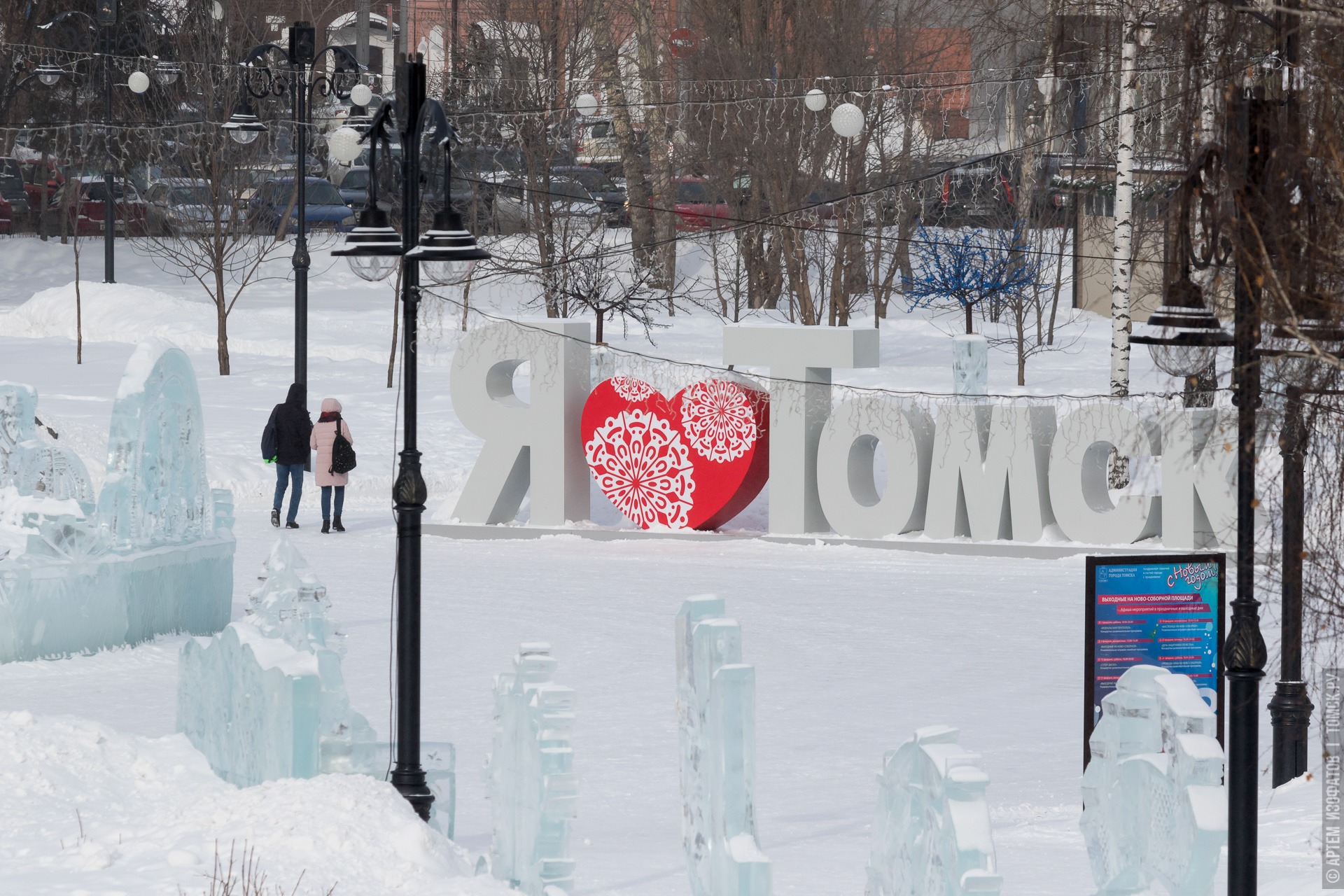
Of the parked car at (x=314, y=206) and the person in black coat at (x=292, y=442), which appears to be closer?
the person in black coat at (x=292, y=442)

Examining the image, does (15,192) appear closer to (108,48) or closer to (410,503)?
(108,48)


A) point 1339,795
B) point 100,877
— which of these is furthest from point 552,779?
point 1339,795

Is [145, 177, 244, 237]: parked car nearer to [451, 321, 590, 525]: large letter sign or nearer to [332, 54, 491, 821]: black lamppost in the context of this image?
[451, 321, 590, 525]: large letter sign

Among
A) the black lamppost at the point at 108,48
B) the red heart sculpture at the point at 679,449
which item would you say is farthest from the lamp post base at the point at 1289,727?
the black lamppost at the point at 108,48

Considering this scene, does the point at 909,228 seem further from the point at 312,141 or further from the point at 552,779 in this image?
the point at 552,779

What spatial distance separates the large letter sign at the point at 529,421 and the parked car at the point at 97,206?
20.4 m

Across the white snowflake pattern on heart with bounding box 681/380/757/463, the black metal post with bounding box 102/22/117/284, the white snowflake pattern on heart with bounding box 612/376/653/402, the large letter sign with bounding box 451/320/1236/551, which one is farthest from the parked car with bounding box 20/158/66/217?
the white snowflake pattern on heart with bounding box 681/380/757/463

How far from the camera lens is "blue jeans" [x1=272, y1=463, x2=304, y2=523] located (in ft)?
63.7

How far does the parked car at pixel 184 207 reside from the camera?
108 feet

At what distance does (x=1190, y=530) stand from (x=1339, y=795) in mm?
8826

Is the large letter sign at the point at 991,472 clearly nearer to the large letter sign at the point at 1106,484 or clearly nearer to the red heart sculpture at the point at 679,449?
the large letter sign at the point at 1106,484

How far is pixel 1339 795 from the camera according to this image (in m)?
8.23

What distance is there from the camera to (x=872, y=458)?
60.5 ft

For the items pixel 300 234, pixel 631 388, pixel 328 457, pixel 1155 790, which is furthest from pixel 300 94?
pixel 1155 790
